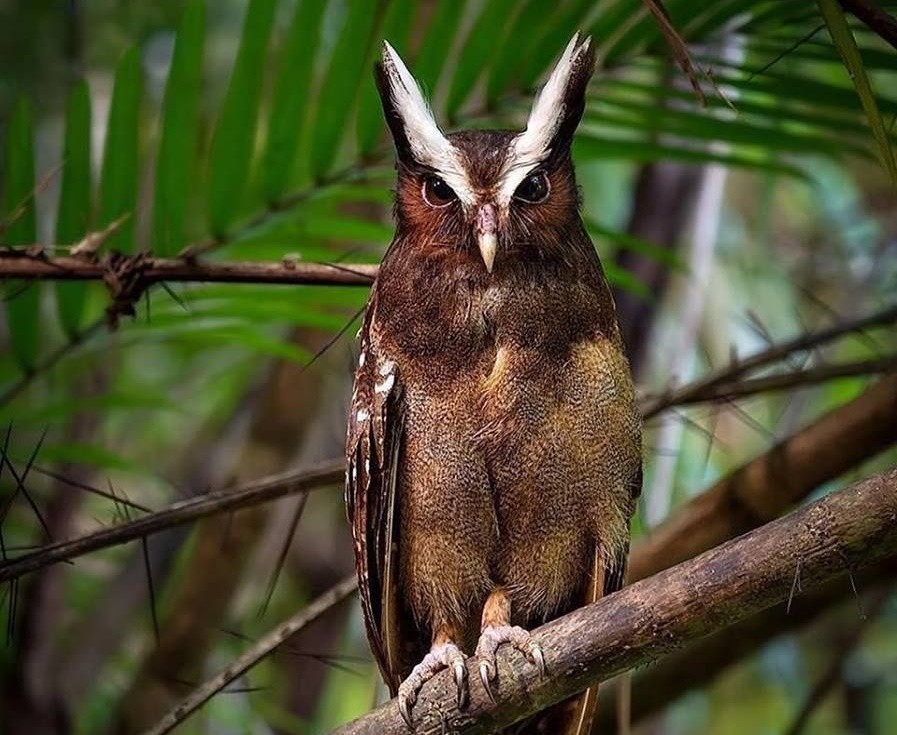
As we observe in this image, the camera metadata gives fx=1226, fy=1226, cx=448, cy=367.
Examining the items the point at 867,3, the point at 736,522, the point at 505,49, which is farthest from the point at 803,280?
the point at 867,3

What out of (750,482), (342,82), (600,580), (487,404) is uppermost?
(342,82)

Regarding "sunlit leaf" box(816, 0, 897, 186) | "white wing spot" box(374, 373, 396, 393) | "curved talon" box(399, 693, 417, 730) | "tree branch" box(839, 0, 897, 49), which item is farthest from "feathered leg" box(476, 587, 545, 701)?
"tree branch" box(839, 0, 897, 49)

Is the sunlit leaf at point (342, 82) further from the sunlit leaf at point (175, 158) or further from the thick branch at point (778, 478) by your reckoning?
the thick branch at point (778, 478)

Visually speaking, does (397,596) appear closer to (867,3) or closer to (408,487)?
(408,487)

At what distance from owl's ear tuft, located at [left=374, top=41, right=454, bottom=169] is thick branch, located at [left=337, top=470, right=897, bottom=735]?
2.27ft

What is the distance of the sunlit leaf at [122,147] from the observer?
212 cm

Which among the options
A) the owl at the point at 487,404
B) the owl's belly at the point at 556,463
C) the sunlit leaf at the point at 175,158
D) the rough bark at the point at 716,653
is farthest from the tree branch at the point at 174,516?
the rough bark at the point at 716,653

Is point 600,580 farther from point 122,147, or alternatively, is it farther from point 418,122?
point 122,147

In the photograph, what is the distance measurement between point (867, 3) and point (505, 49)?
940mm

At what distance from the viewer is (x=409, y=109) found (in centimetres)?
177

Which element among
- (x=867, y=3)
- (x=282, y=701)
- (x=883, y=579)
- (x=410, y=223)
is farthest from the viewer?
(x=282, y=701)

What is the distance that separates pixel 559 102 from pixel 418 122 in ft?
0.67

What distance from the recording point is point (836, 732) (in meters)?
4.09

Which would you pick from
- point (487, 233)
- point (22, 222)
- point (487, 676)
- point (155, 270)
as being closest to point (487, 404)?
point (487, 233)
